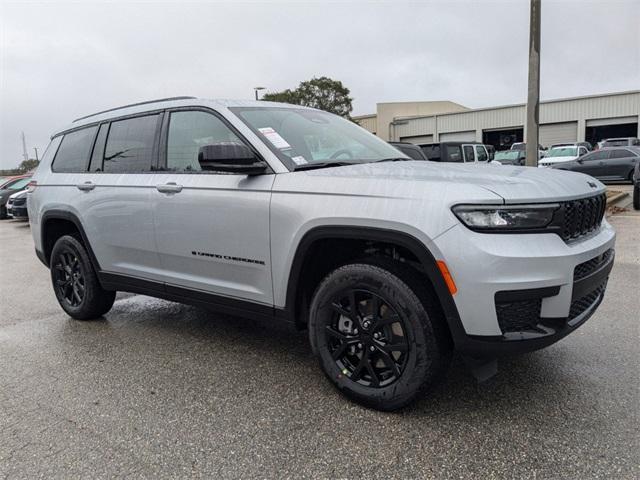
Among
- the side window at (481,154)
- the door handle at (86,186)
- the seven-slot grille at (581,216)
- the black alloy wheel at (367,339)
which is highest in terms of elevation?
the door handle at (86,186)

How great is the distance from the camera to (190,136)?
363 centimetres

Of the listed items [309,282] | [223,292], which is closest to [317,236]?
[309,282]

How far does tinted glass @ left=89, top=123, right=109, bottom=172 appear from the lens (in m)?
4.33

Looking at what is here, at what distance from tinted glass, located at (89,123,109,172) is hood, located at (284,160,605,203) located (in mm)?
2219

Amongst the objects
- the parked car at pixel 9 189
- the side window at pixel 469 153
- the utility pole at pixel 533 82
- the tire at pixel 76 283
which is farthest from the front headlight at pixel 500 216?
the parked car at pixel 9 189

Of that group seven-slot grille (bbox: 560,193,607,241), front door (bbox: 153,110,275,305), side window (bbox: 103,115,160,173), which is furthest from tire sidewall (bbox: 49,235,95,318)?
seven-slot grille (bbox: 560,193,607,241)

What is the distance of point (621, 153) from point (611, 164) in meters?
0.55

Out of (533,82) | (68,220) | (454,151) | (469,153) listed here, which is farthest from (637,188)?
(68,220)

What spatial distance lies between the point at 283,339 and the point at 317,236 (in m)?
1.48

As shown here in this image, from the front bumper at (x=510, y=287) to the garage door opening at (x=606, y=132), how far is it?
4342cm

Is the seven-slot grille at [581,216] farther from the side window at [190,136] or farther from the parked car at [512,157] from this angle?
the parked car at [512,157]

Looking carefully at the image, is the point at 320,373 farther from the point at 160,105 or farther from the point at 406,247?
the point at 160,105

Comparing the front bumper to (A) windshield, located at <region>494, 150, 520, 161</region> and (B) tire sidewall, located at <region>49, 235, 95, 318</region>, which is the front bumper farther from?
(A) windshield, located at <region>494, 150, 520, 161</region>

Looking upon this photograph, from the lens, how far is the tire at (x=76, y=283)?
14.7ft
